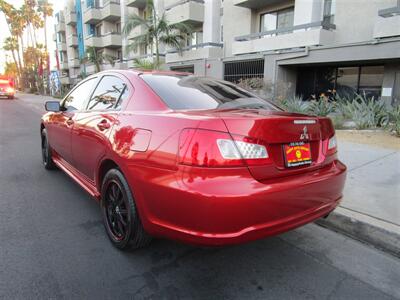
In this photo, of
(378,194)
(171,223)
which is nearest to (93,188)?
(171,223)

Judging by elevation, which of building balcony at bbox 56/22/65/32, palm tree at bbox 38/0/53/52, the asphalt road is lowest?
the asphalt road

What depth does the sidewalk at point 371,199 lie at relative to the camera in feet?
9.88

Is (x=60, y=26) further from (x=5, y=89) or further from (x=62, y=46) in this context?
(x=5, y=89)

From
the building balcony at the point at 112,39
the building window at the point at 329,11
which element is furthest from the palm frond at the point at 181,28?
the building balcony at the point at 112,39

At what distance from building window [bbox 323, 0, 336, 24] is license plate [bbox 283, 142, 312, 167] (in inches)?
526

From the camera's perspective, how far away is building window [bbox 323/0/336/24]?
13477 mm

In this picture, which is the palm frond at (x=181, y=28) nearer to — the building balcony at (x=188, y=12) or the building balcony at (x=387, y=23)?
the building balcony at (x=188, y=12)

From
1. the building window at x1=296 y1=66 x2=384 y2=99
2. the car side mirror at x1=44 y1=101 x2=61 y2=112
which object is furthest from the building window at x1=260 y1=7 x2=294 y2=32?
the car side mirror at x1=44 y1=101 x2=61 y2=112

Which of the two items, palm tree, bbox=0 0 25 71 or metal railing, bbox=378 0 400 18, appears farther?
palm tree, bbox=0 0 25 71

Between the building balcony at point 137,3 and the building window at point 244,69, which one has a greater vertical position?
the building balcony at point 137,3

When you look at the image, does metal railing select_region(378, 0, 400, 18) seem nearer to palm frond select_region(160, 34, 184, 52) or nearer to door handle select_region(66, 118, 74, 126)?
palm frond select_region(160, 34, 184, 52)

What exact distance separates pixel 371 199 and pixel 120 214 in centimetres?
290

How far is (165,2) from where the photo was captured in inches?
878

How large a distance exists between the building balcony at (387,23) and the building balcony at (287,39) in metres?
2.20
